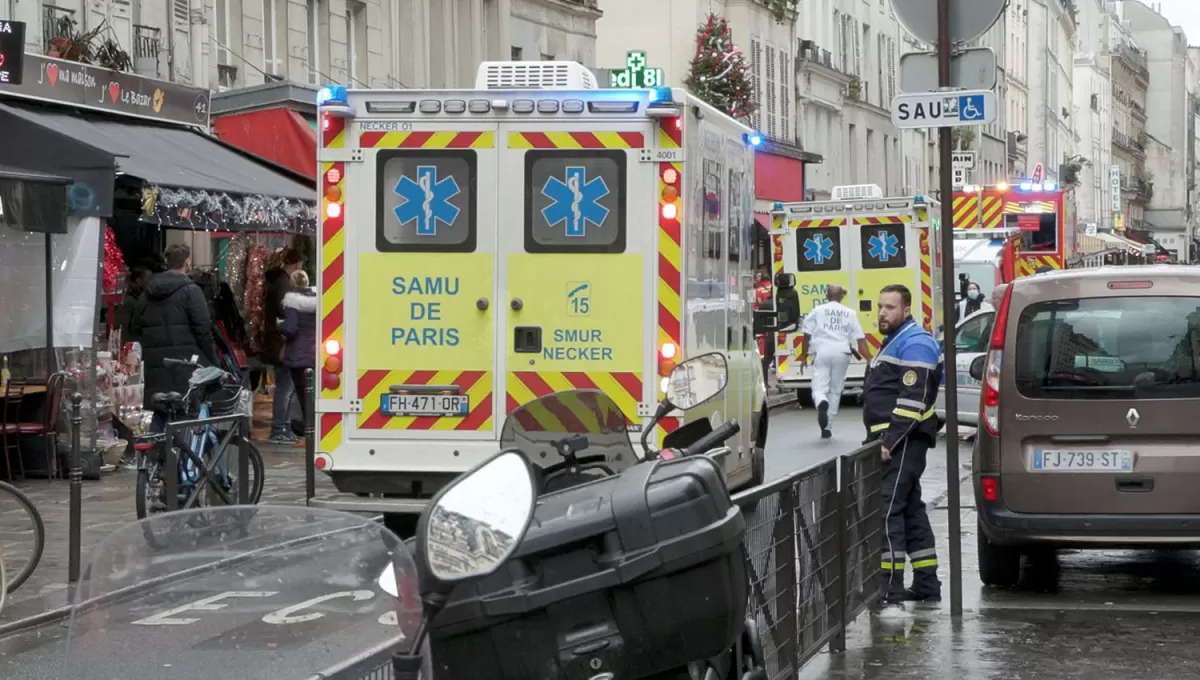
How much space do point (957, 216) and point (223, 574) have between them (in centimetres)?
3849

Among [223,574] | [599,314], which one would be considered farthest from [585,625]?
[599,314]

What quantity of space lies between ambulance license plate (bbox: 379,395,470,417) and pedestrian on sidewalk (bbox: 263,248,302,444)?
7908 millimetres

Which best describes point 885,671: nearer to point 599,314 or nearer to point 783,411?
point 599,314

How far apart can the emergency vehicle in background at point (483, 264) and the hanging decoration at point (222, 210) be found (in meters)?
5.80

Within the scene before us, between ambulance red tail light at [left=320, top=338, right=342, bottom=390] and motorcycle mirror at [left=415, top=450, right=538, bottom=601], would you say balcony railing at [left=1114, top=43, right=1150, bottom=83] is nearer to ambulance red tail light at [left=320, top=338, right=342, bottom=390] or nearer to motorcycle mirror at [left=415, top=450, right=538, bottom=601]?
ambulance red tail light at [left=320, top=338, right=342, bottom=390]

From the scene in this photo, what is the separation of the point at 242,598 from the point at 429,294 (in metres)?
7.91

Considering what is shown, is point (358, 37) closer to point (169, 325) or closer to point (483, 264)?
point (169, 325)

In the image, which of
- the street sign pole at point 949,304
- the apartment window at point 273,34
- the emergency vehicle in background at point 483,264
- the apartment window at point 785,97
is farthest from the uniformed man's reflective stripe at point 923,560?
the apartment window at point 785,97

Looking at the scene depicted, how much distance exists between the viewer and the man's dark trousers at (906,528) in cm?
960

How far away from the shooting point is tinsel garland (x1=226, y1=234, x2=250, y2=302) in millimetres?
20797

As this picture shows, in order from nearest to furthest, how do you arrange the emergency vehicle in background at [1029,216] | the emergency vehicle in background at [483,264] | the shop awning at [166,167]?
the emergency vehicle in background at [483,264]
the shop awning at [166,167]
the emergency vehicle in background at [1029,216]

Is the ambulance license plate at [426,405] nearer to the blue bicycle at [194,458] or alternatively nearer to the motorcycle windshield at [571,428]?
the blue bicycle at [194,458]

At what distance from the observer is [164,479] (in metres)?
12.1

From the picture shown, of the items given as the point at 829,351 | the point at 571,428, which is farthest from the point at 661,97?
the point at 829,351
